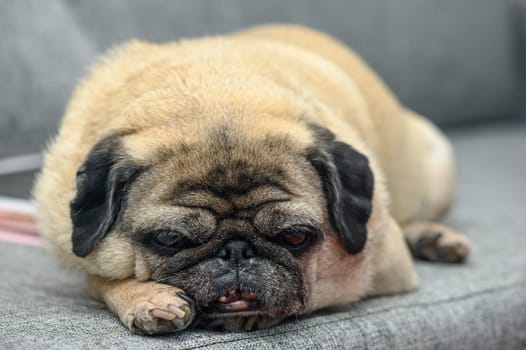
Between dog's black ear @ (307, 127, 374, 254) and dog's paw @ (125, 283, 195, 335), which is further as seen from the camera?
dog's black ear @ (307, 127, 374, 254)

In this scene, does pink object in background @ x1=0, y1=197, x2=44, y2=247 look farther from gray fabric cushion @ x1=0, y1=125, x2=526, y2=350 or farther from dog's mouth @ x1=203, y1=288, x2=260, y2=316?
dog's mouth @ x1=203, y1=288, x2=260, y2=316

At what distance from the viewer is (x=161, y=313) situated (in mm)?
1390

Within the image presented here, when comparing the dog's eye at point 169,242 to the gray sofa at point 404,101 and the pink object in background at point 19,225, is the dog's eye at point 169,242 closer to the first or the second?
the gray sofa at point 404,101

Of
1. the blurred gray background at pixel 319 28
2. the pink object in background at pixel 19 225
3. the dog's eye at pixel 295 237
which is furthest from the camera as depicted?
the blurred gray background at pixel 319 28

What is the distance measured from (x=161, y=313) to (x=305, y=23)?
2.20 metres

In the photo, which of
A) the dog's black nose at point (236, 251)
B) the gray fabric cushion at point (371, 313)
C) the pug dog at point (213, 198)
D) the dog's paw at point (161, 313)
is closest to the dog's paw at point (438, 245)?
the gray fabric cushion at point (371, 313)

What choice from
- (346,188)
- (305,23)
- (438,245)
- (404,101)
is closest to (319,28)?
(305,23)

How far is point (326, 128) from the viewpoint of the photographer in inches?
67.8

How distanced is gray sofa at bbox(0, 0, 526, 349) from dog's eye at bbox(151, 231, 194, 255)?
0.15 m

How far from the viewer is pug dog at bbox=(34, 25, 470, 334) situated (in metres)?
1.47

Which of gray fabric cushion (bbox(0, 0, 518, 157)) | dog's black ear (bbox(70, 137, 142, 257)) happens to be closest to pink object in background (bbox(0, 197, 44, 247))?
gray fabric cushion (bbox(0, 0, 518, 157))

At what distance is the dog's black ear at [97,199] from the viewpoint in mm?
1516

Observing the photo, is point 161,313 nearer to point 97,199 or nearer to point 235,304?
point 235,304

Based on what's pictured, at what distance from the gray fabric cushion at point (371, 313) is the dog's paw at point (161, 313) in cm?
2
